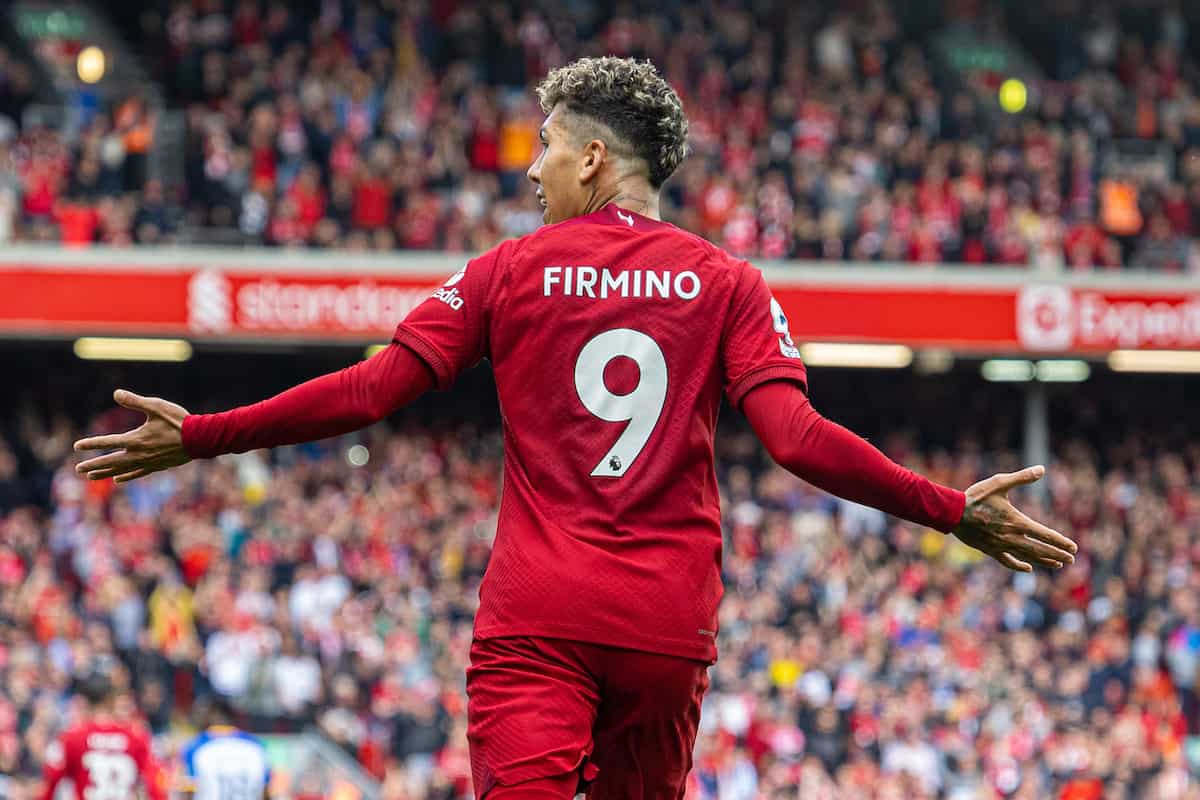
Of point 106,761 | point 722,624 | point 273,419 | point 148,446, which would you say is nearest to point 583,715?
point 273,419

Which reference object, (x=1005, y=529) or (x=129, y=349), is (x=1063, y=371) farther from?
(x=1005, y=529)

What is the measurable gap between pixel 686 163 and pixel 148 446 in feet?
60.4

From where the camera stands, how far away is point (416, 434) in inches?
872

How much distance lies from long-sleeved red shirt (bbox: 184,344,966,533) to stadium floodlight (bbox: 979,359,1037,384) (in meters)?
20.4

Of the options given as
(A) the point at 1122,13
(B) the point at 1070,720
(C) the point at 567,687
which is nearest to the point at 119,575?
(B) the point at 1070,720

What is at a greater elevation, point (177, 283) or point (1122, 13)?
point (1122, 13)

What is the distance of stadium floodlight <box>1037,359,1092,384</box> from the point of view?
24.0m

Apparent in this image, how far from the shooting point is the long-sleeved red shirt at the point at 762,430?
371cm

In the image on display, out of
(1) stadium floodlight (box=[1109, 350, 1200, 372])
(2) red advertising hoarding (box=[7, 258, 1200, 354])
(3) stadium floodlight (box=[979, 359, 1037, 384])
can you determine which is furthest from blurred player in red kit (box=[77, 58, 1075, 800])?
(3) stadium floodlight (box=[979, 359, 1037, 384])

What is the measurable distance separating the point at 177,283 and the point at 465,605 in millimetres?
5495

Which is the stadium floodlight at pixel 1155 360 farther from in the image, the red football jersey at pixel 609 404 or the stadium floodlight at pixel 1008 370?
the red football jersey at pixel 609 404

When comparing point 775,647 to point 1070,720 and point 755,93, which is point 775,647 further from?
point 755,93

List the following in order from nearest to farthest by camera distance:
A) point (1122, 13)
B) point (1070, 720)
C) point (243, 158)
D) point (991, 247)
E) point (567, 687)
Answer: point (567, 687) < point (1070, 720) < point (243, 158) < point (991, 247) < point (1122, 13)

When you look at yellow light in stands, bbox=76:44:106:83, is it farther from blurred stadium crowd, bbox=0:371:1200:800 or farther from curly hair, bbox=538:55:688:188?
curly hair, bbox=538:55:688:188
